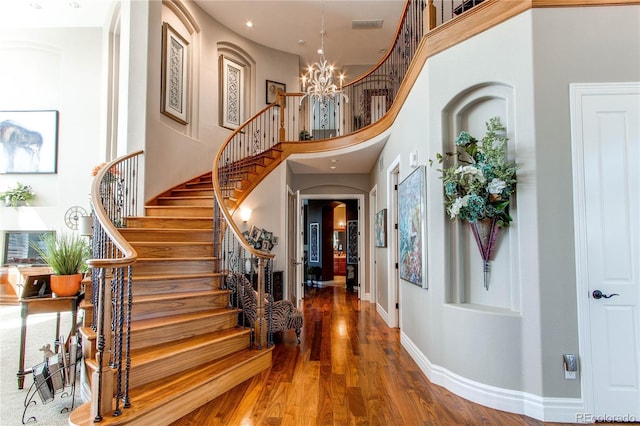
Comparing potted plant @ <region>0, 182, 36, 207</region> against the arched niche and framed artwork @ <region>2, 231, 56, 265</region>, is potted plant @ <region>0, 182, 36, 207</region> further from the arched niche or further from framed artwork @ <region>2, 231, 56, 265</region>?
the arched niche

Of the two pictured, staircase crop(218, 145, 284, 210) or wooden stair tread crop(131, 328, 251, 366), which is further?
staircase crop(218, 145, 284, 210)

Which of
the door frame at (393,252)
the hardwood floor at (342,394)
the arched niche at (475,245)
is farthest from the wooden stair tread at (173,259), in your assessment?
the arched niche at (475,245)

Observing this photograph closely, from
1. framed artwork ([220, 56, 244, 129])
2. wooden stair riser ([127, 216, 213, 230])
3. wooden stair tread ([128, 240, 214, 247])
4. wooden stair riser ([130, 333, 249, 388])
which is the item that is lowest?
wooden stair riser ([130, 333, 249, 388])

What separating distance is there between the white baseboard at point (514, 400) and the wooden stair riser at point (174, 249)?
289cm

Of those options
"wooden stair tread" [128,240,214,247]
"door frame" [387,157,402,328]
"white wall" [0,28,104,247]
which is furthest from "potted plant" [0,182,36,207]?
"door frame" [387,157,402,328]

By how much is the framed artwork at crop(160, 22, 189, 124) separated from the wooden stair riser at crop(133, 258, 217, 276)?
292 centimetres

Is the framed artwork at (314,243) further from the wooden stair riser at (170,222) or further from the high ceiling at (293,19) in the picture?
the wooden stair riser at (170,222)

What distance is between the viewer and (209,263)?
154 inches

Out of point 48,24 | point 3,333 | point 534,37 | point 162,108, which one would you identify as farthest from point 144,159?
point 534,37

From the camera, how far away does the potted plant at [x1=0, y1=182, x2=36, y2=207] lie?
21.8 ft

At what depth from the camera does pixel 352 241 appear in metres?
9.58

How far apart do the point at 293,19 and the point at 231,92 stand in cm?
197

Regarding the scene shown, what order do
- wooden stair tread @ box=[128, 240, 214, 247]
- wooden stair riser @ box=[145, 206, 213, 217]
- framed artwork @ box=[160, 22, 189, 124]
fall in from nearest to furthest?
wooden stair tread @ box=[128, 240, 214, 247] → wooden stair riser @ box=[145, 206, 213, 217] → framed artwork @ box=[160, 22, 189, 124]

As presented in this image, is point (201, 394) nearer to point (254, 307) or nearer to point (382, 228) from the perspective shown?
point (254, 307)
